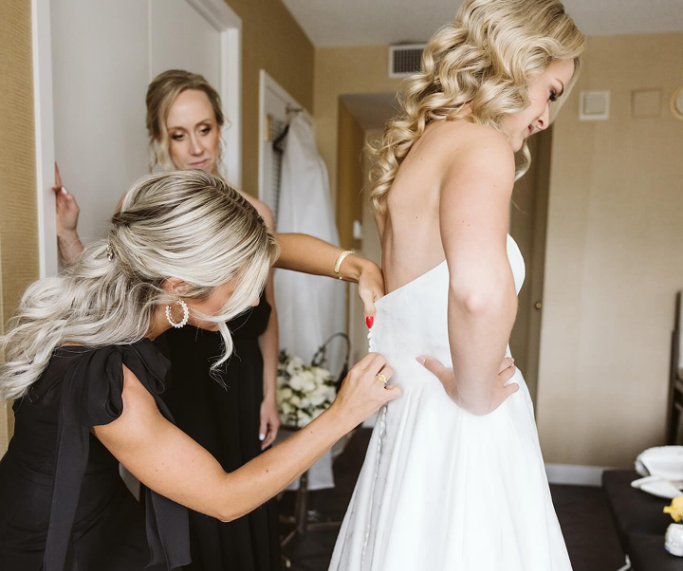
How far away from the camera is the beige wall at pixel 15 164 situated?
109 cm

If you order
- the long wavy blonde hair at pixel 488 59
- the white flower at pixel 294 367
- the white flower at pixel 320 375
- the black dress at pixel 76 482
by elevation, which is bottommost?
the white flower at pixel 320 375

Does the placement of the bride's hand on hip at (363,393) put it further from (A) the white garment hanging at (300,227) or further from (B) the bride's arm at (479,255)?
(A) the white garment hanging at (300,227)

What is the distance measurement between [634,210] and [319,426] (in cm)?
303

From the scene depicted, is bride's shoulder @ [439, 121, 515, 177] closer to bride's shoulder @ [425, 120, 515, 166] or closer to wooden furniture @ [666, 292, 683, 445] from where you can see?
bride's shoulder @ [425, 120, 515, 166]

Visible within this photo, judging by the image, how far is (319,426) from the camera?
99 cm

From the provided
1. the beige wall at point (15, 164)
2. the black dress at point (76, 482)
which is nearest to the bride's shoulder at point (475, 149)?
the black dress at point (76, 482)

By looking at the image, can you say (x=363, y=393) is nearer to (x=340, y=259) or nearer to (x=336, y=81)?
(x=340, y=259)

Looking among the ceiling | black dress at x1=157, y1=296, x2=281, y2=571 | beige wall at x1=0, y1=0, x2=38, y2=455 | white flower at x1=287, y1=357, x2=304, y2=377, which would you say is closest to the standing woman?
black dress at x1=157, y1=296, x2=281, y2=571

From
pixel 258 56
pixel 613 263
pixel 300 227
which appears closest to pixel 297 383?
pixel 300 227

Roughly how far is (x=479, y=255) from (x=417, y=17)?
281cm

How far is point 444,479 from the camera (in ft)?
3.19

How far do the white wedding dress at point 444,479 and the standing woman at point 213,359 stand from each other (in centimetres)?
34

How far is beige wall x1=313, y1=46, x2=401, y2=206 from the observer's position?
363 centimetres

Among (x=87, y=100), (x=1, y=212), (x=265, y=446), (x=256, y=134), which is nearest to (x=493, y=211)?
(x=1, y=212)
